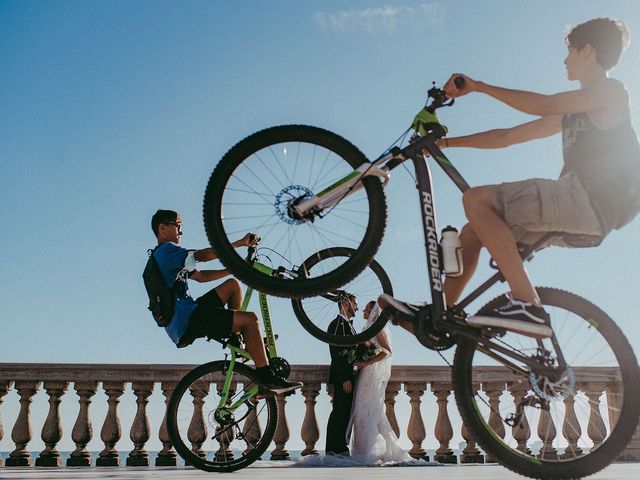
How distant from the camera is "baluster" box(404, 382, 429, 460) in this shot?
8.99 meters

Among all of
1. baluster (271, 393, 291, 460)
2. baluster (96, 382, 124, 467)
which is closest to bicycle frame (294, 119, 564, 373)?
baluster (271, 393, 291, 460)

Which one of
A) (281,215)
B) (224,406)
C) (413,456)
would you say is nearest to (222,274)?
(224,406)

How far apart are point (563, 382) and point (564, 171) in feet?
3.54

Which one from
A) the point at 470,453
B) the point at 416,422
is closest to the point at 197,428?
the point at 416,422

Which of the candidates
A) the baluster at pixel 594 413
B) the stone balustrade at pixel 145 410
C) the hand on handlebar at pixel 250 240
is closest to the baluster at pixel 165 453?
the stone balustrade at pixel 145 410

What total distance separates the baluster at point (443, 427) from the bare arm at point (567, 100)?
21.9 feet

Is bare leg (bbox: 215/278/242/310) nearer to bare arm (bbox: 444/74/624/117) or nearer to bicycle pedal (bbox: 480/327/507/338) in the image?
bicycle pedal (bbox: 480/327/507/338)

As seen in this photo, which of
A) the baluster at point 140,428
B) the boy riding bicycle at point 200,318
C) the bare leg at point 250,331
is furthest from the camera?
the baluster at point 140,428

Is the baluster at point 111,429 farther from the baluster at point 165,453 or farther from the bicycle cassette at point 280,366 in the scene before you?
the bicycle cassette at point 280,366

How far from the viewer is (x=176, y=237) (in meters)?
5.95

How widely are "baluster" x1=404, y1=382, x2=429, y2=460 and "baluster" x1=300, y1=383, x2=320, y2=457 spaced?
4.28 feet

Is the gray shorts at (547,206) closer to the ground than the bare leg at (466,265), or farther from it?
farther from it

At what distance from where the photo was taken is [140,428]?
8.59 m

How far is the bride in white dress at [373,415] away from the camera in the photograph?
27.1 ft
